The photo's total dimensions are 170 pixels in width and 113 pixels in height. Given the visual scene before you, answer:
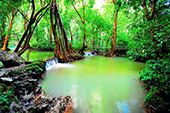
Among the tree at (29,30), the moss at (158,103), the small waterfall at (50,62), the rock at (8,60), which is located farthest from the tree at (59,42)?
the moss at (158,103)

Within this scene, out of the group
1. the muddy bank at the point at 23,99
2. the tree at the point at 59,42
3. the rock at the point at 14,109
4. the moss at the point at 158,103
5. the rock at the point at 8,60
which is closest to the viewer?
the rock at the point at 14,109

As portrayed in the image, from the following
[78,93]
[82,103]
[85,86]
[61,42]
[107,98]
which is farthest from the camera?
[61,42]

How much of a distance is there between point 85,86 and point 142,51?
297 centimetres

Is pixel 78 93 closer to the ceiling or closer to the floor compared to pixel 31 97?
closer to the floor

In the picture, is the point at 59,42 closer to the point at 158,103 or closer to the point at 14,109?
the point at 14,109

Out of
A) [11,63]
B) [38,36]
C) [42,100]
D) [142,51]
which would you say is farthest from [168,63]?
[38,36]

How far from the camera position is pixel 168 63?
2.65m

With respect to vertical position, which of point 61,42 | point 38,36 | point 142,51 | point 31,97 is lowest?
point 31,97

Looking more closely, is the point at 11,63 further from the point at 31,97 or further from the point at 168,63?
the point at 168,63

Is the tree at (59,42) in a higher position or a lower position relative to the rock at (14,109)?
higher

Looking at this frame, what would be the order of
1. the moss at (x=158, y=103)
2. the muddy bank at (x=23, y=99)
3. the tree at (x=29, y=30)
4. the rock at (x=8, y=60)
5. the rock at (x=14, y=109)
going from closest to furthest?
the rock at (x=14, y=109), the muddy bank at (x=23, y=99), the moss at (x=158, y=103), the rock at (x=8, y=60), the tree at (x=29, y=30)

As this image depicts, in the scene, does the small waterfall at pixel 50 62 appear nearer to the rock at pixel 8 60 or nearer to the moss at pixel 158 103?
the rock at pixel 8 60

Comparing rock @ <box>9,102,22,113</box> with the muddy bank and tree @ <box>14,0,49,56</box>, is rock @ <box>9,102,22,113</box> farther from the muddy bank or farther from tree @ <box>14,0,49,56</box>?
tree @ <box>14,0,49,56</box>

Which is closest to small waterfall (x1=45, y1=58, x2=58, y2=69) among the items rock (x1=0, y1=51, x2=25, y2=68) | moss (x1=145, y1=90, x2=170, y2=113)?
rock (x1=0, y1=51, x2=25, y2=68)
